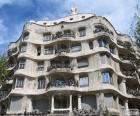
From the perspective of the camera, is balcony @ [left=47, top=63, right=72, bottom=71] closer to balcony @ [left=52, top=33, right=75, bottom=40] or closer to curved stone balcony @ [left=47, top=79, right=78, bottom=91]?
curved stone balcony @ [left=47, top=79, right=78, bottom=91]

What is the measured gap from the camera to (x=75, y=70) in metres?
39.8

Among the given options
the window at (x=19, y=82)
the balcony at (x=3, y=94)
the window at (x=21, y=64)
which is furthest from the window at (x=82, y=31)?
the balcony at (x=3, y=94)

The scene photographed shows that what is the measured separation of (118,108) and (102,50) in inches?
381

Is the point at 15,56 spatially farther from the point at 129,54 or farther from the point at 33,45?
the point at 129,54

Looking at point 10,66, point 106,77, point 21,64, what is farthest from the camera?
point 10,66

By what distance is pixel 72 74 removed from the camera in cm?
3941

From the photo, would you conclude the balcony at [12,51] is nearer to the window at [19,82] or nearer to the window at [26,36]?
the window at [26,36]

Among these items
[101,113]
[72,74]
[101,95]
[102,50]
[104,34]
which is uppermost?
[104,34]

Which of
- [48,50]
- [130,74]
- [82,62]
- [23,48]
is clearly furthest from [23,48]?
[130,74]

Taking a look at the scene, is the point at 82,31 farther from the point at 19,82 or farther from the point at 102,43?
the point at 19,82

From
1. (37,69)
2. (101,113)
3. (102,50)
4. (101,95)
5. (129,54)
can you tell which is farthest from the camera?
(129,54)

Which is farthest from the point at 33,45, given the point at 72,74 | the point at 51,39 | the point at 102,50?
the point at 102,50

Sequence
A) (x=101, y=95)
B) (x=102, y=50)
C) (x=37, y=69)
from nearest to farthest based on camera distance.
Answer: (x=101, y=95)
(x=102, y=50)
(x=37, y=69)

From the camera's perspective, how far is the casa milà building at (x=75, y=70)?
36.7 m
